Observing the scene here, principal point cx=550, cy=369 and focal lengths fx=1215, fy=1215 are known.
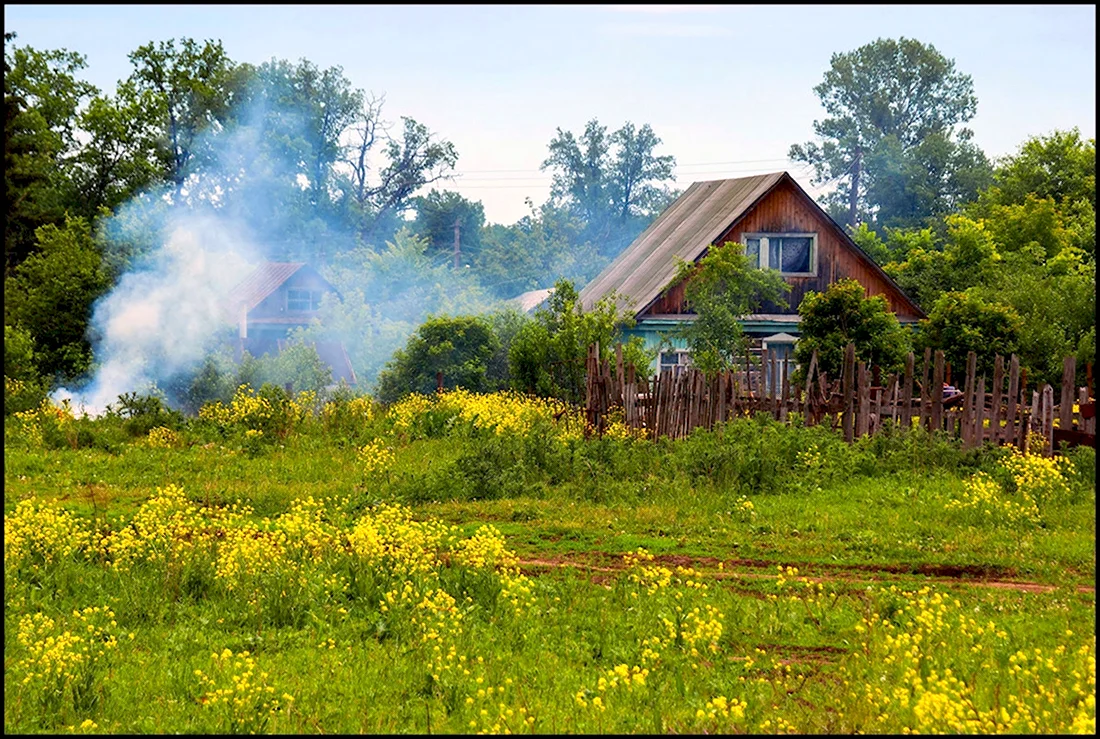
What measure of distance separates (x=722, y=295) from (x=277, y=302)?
20277 millimetres

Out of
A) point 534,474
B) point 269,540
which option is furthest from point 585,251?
point 269,540

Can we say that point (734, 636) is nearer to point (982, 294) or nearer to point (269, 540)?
point (269, 540)

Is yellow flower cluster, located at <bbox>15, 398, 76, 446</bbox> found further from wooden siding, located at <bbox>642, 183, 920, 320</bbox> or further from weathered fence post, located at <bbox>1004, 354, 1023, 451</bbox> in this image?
wooden siding, located at <bbox>642, 183, 920, 320</bbox>

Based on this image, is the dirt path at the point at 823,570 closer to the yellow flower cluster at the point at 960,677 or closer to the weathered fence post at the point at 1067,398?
the yellow flower cluster at the point at 960,677

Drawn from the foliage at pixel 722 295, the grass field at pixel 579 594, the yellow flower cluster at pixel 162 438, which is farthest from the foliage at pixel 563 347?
the yellow flower cluster at pixel 162 438

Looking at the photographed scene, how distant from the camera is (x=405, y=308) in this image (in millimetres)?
44656

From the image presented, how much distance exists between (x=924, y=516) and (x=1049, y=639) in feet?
15.1

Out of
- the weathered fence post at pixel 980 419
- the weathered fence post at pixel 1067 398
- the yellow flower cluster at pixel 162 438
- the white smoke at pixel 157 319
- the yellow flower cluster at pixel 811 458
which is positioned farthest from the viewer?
the white smoke at pixel 157 319

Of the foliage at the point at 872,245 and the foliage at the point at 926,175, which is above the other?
the foliage at the point at 926,175

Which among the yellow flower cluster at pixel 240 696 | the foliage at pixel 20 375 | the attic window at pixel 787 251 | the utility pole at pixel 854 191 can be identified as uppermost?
the utility pole at pixel 854 191

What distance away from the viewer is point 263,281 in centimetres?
4266

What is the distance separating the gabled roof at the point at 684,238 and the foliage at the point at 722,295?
1.33 meters

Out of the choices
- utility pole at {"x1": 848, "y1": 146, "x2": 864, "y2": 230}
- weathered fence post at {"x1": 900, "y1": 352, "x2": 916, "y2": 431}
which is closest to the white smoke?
weathered fence post at {"x1": 900, "y1": 352, "x2": 916, "y2": 431}

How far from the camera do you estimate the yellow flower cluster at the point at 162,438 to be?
2120cm
